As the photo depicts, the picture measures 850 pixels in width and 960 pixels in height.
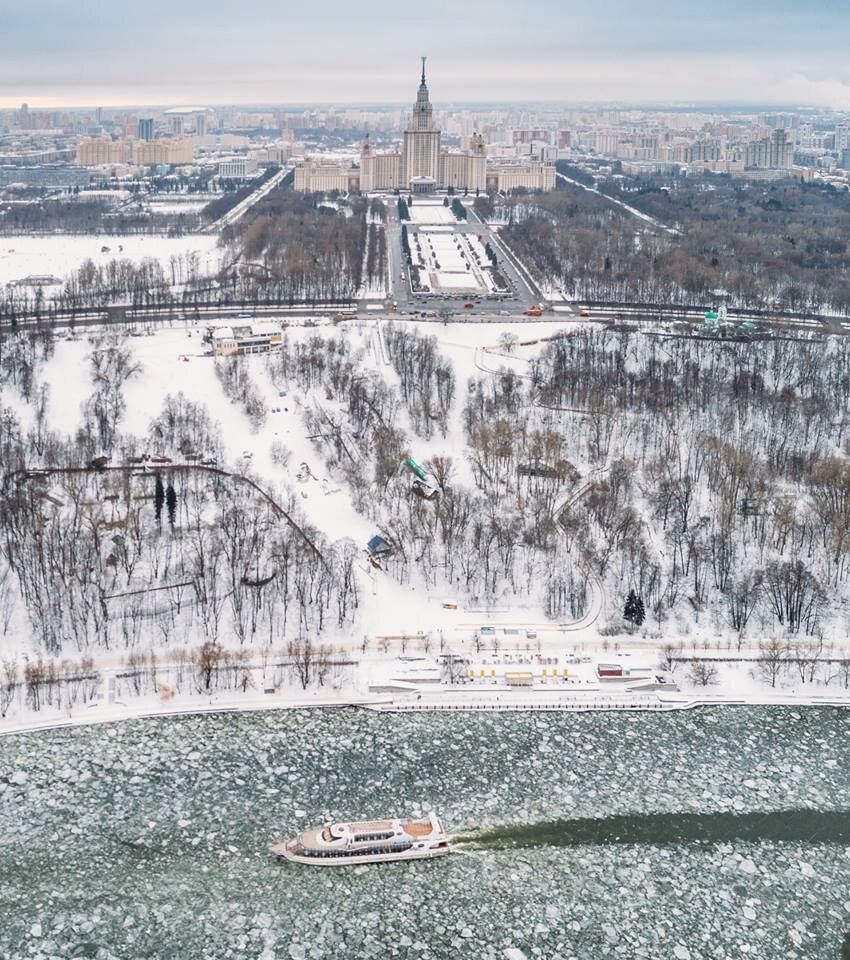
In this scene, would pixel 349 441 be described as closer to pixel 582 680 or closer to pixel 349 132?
pixel 582 680

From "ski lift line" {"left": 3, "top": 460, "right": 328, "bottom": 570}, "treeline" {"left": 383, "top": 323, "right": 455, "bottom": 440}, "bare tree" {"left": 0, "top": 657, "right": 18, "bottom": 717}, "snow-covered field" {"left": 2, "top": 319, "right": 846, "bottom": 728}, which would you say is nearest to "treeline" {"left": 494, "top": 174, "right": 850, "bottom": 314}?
"snow-covered field" {"left": 2, "top": 319, "right": 846, "bottom": 728}

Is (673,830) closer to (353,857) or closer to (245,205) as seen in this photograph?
(353,857)

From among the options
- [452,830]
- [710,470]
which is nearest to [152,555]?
[452,830]

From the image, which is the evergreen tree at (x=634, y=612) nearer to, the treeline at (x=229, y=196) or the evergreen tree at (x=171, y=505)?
the evergreen tree at (x=171, y=505)

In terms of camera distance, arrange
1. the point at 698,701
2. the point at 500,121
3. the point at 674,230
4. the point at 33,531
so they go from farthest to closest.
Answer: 1. the point at 500,121
2. the point at 674,230
3. the point at 33,531
4. the point at 698,701

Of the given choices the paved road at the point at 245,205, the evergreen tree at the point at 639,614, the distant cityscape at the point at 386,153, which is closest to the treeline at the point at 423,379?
the evergreen tree at the point at 639,614

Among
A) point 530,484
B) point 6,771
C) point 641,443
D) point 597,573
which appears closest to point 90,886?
point 6,771

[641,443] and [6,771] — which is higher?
[641,443]
